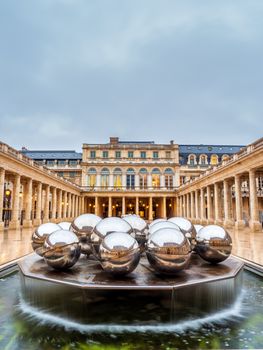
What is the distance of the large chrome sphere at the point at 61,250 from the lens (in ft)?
22.0

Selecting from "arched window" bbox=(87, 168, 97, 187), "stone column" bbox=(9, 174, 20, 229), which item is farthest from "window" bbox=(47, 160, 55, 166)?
"stone column" bbox=(9, 174, 20, 229)

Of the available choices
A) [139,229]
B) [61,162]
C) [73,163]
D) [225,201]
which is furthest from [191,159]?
[139,229]

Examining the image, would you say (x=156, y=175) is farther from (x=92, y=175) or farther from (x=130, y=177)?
(x=92, y=175)

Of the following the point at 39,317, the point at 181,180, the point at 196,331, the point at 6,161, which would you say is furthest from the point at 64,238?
the point at 181,180

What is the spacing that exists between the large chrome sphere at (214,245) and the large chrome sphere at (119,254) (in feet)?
8.61

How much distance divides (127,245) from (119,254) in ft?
0.87

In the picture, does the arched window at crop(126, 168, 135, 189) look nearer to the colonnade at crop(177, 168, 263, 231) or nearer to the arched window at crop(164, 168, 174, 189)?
the arched window at crop(164, 168, 174, 189)

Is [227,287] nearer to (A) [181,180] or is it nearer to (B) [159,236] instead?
(B) [159,236]

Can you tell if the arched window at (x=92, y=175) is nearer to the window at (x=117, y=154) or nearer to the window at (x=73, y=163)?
the window at (x=117, y=154)

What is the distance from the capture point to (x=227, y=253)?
25.0ft

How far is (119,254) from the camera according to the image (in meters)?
5.80

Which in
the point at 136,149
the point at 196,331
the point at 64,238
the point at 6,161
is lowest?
the point at 196,331

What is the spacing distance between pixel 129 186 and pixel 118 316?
6317 centimetres

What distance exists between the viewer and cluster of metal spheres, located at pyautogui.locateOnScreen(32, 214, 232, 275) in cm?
593
